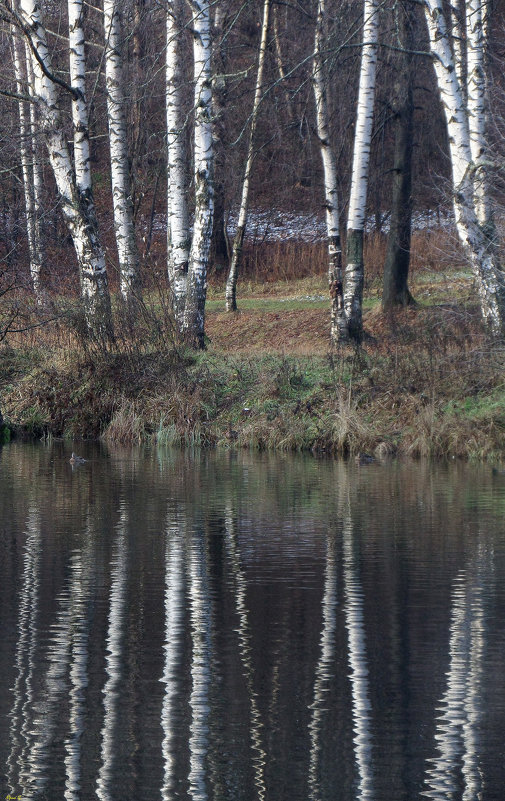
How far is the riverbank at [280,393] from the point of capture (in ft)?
54.3

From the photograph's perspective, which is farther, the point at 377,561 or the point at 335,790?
the point at 377,561

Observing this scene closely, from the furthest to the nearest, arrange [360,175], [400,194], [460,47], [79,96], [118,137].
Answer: [400,194] < [460,47] < [118,137] < [360,175] < [79,96]

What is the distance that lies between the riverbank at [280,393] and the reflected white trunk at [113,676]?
8.45m

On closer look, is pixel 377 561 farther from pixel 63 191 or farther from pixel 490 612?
pixel 63 191

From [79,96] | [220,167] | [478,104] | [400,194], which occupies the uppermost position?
[220,167]

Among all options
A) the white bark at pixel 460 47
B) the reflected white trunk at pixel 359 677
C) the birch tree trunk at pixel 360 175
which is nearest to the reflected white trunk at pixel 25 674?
the reflected white trunk at pixel 359 677

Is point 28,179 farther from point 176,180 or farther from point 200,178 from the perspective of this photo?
point 200,178

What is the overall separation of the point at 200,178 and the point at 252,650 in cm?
1582

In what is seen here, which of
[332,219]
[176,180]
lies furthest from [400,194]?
[176,180]

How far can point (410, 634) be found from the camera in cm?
632

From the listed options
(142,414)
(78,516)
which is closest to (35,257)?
(142,414)

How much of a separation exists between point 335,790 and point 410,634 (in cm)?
215

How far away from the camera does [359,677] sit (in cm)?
555

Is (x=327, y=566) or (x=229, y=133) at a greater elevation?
(x=229, y=133)
